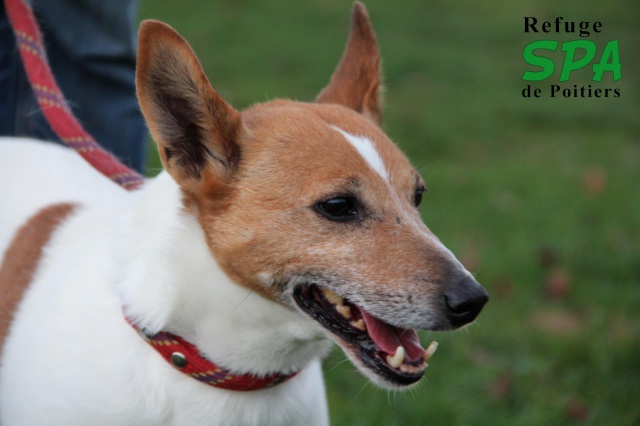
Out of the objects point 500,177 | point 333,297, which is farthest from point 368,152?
point 500,177

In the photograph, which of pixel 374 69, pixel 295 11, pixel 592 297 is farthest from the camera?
pixel 295 11

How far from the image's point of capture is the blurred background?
12.5ft

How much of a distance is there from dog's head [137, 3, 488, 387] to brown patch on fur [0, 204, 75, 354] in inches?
25.8

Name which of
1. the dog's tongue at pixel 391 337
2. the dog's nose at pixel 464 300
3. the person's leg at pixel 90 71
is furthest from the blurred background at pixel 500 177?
the person's leg at pixel 90 71

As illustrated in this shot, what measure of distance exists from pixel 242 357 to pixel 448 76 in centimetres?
765

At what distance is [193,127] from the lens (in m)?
2.48

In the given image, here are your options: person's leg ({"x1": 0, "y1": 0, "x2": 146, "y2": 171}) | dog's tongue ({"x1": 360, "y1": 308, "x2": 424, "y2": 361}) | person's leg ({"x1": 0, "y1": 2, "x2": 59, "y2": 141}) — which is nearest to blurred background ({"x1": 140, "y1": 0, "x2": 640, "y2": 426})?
dog's tongue ({"x1": 360, "y1": 308, "x2": 424, "y2": 361})

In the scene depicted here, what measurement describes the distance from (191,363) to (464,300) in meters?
0.83

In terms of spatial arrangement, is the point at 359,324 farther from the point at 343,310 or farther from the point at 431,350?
the point at 431,350

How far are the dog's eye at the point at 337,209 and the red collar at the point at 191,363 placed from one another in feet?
1.80

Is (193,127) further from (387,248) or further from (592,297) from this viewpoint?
(592,297)

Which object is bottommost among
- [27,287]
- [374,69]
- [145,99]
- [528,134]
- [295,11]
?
[528,134]

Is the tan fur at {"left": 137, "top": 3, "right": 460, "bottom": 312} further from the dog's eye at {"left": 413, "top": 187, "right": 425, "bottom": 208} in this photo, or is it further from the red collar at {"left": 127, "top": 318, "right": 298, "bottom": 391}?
the red collar at {"left": 127, "top": 318, "right": 298, "bottom": 391}

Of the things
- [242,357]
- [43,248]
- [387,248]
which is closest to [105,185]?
[43,248]
